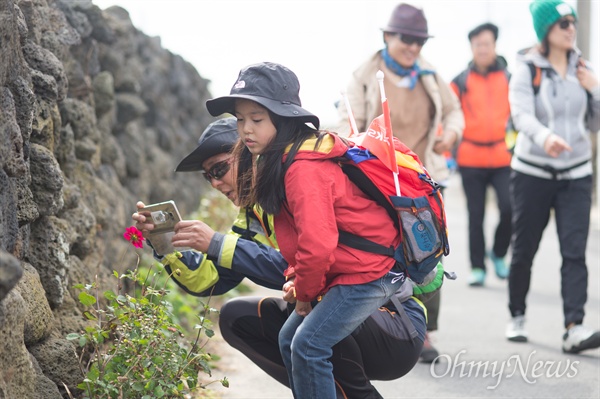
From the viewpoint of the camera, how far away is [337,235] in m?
4.14

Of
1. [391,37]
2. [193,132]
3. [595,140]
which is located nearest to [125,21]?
[391,37]

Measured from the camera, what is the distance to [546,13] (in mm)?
7039

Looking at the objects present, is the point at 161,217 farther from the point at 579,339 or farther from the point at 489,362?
the point at 579,339

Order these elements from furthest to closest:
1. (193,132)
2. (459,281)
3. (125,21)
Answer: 1. (193,132)
2. (459,281)
3. (125,21)

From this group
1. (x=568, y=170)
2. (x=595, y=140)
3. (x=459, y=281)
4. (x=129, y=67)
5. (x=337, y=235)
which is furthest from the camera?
(x=595, y=140)

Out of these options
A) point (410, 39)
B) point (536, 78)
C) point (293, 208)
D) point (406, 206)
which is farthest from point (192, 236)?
point (536, 78)

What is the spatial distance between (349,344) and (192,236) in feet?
2.86

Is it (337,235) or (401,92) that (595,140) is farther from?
(337,235)

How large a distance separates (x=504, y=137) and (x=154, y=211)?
6.03 metres

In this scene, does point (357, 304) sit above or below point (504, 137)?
above

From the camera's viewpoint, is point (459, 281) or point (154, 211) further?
point (459, 281)

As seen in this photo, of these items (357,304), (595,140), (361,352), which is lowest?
(595,140)

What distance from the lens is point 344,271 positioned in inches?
171

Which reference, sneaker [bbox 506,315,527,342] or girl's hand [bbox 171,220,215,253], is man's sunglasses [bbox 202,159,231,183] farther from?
sneaker [bbox 506,315,527,342]
